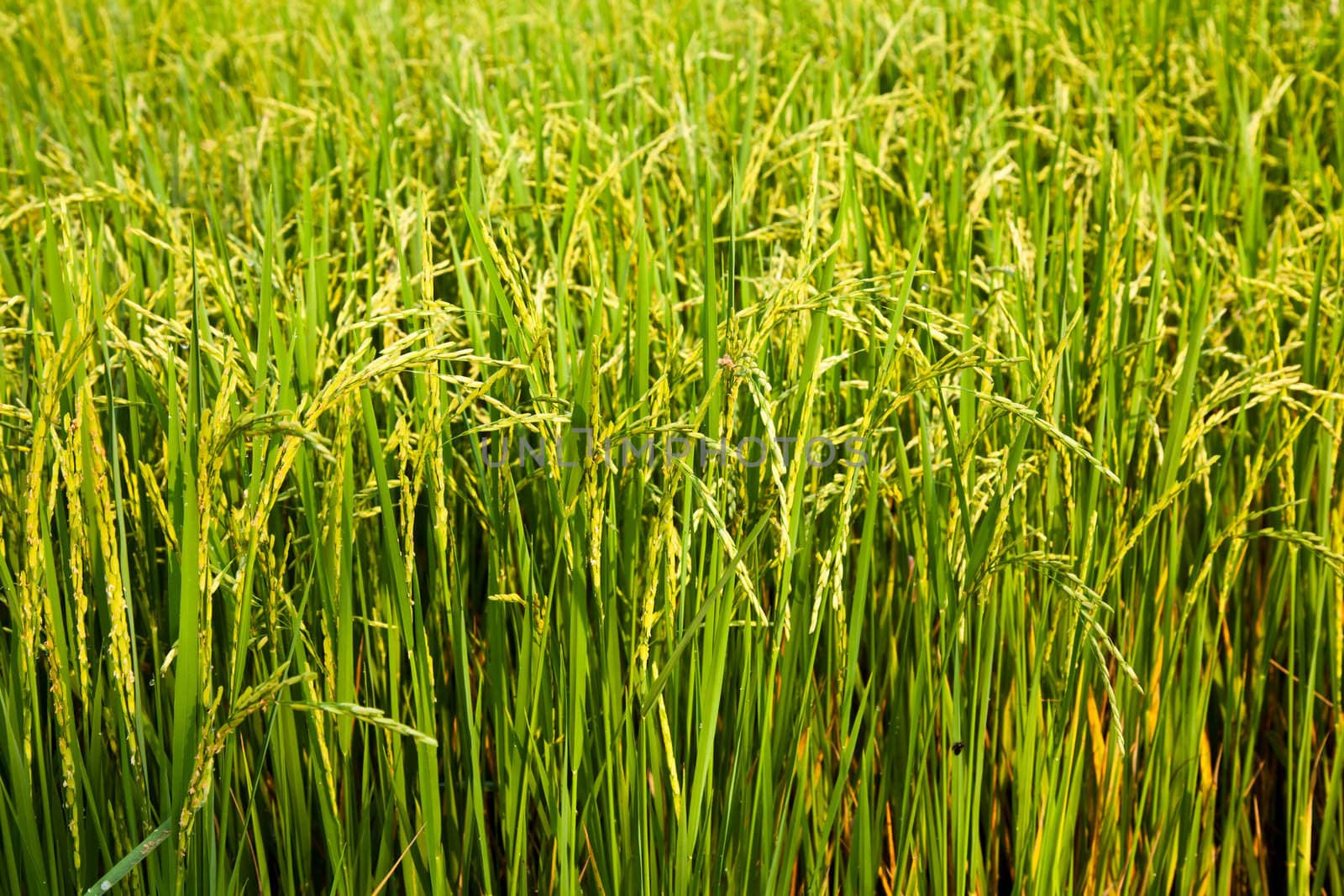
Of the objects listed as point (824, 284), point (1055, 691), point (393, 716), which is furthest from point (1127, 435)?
point (393, 716)

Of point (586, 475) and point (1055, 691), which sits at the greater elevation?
point (586, 475)

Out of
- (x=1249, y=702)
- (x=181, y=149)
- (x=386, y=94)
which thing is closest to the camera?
(x=1249, y=702)

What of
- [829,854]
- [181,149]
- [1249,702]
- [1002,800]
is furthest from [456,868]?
[181,149]

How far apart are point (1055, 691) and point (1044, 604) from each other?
0.17m

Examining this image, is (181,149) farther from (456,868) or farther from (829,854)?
(829,854)

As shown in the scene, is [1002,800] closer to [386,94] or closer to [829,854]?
[829,854]

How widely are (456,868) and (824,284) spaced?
0.69m

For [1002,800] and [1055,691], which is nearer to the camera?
[1055,691]

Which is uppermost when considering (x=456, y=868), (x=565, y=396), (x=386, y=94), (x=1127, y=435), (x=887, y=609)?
(x=386, y=94)

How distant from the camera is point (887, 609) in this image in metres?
1.24

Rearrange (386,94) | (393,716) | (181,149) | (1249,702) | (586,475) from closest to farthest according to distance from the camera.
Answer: (586,475)
(393,716)
(1249,702)
(386,94)
(181,149)

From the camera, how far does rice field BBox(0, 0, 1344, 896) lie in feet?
3.11

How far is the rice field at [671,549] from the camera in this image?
3.11 feet

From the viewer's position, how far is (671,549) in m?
0.92
